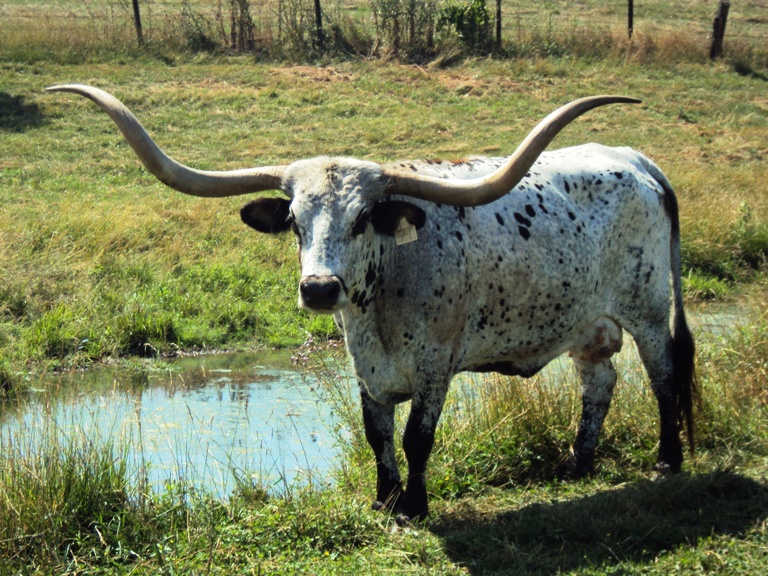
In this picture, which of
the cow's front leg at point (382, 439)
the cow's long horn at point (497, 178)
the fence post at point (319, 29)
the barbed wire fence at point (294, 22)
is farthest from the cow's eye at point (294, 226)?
the fence post at point (319, 29)

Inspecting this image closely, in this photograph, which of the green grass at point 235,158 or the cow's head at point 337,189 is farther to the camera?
the green grass at point 235,158

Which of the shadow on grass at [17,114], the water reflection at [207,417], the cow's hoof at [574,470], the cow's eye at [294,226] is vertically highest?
the cow's eye at [294,226]

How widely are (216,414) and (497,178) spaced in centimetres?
387

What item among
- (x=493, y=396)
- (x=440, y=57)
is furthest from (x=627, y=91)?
(x=493, y=396)

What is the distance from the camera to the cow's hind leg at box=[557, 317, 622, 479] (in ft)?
21.5

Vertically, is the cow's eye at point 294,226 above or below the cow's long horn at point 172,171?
below

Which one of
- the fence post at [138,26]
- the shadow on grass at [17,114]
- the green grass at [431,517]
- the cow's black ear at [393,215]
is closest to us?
the green grass at [431,517]

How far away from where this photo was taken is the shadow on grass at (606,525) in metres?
5.02

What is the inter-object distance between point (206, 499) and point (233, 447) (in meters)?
1.86

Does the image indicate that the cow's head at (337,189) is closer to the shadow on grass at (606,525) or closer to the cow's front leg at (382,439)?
the cow's front leg at (382,439)

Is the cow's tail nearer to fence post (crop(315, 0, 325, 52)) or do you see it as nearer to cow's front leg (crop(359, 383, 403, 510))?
cow's front leg (crop(359, 383, 403, 510))

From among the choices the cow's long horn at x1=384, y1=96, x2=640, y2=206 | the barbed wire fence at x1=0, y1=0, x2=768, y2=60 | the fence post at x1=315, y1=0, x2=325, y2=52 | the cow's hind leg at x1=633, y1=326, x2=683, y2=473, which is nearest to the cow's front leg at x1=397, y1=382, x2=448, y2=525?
the cow's long horn at x1=384, y1=96, x2=640, y2=206

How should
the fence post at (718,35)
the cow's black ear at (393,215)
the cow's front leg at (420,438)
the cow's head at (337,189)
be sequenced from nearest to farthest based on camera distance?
the cow's head at (337,189)
the cow's black ear at (393,215)
the cow's front leg at (420,438)
the fence post at (718,35)

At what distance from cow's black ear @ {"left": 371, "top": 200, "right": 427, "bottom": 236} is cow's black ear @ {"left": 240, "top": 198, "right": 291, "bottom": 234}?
477 mm
